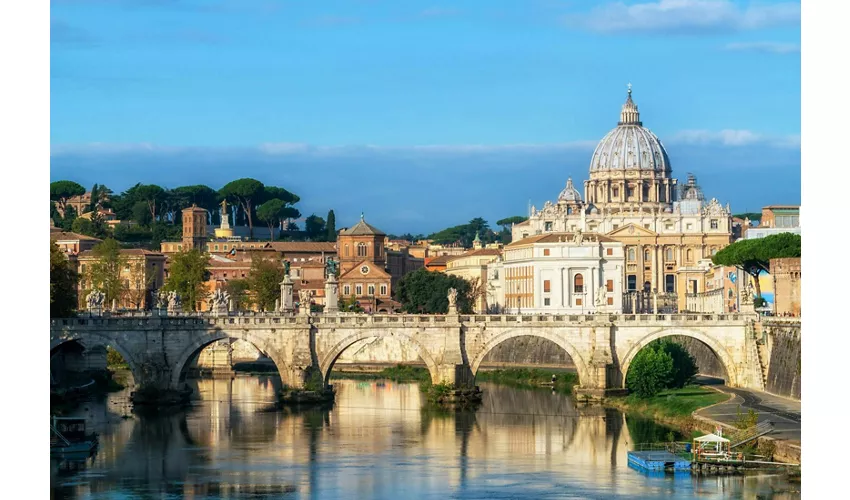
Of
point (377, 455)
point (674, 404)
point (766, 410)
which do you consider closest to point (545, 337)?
point (674, 404)

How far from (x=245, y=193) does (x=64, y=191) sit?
56.8 feet

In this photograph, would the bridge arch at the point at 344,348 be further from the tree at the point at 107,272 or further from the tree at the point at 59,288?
the tree at the point at 107,272

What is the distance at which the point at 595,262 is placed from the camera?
116125mm

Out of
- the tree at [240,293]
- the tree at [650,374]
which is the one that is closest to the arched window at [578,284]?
the tree at [240,293]

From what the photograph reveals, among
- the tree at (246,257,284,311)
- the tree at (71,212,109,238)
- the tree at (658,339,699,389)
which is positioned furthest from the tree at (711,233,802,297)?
the tree at (71,212,109,238)

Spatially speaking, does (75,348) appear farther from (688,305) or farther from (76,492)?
(688,305)

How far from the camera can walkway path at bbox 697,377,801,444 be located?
159ft

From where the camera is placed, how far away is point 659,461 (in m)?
47.6

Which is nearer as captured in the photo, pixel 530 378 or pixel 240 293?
pixel 530 378

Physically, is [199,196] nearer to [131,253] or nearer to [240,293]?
[131,253]

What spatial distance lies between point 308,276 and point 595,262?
82.0ft

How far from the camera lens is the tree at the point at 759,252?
81.6 meters

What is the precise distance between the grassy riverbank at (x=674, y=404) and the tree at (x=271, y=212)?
104286 mm
